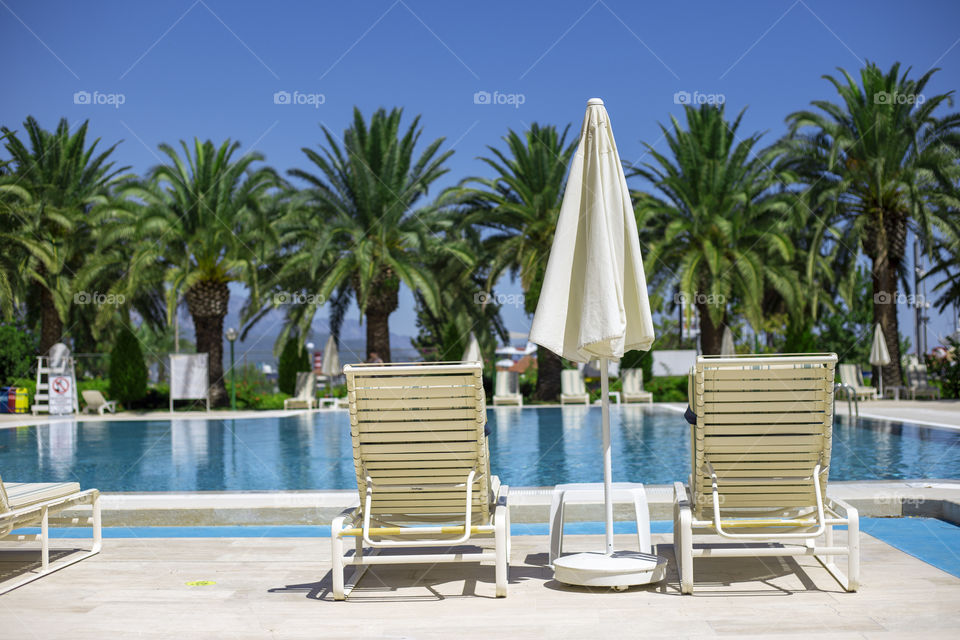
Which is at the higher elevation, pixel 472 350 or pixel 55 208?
pixel 55 208

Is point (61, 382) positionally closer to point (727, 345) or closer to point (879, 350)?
point (727, 345)

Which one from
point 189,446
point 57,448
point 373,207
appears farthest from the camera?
point 373,207

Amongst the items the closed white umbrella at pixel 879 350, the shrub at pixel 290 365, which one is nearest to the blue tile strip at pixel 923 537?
the closed white umbrella at pixel 879 350

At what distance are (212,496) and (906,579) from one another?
452 centimetres

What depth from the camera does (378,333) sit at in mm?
23188

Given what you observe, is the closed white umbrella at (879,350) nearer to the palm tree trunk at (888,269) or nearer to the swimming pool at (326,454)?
the palm tree trunk at (888,269)

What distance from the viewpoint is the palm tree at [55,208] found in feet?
73.9

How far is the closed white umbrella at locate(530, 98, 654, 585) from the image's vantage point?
405 cm

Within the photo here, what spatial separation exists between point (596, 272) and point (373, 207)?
1813cm

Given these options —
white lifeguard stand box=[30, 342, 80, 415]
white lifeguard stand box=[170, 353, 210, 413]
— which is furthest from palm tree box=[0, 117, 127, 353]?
white lifeguard stand box=[170, 353, 210, 413]

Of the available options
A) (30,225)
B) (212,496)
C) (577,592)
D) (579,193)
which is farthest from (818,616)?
(30,225)

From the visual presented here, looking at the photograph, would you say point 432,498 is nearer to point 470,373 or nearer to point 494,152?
point 470,373

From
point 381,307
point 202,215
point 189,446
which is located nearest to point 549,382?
point 381,307

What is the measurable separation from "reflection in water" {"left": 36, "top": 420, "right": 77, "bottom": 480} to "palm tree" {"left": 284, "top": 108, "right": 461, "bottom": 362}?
682 centimetres
